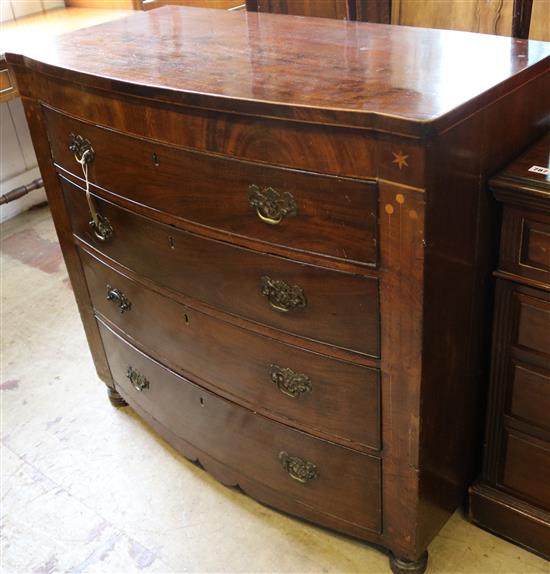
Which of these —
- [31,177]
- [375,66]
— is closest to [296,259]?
[375,66]

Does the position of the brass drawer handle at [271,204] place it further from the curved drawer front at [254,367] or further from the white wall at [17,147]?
the white wall at [17,147]

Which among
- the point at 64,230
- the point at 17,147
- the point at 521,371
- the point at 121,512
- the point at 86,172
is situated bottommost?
the point at 121,512

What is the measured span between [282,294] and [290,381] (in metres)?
0.20

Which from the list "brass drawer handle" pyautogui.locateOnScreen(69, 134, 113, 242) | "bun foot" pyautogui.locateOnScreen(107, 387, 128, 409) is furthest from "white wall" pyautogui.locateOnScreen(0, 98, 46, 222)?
"brass drawer handle" pyautogui.locateOnScreen(69, 134, 113, 242)

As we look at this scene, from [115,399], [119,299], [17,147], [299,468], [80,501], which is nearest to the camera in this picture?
[299,468]

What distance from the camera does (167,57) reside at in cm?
144

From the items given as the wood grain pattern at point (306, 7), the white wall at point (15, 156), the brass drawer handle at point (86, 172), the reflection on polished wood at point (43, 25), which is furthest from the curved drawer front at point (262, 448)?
the white wall at point (15, 156)

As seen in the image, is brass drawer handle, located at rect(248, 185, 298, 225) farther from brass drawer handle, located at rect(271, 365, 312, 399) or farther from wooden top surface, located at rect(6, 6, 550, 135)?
brass drawer handle, located at rect(271, 365, 312, 399)

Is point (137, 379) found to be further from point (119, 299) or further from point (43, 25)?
point (43, 25)

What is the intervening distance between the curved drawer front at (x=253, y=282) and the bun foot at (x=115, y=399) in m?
0.60

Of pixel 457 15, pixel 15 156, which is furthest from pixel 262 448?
pixel 15 156

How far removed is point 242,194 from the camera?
125 cm

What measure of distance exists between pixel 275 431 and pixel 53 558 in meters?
0.64

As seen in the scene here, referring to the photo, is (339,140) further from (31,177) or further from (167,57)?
(31,177)
